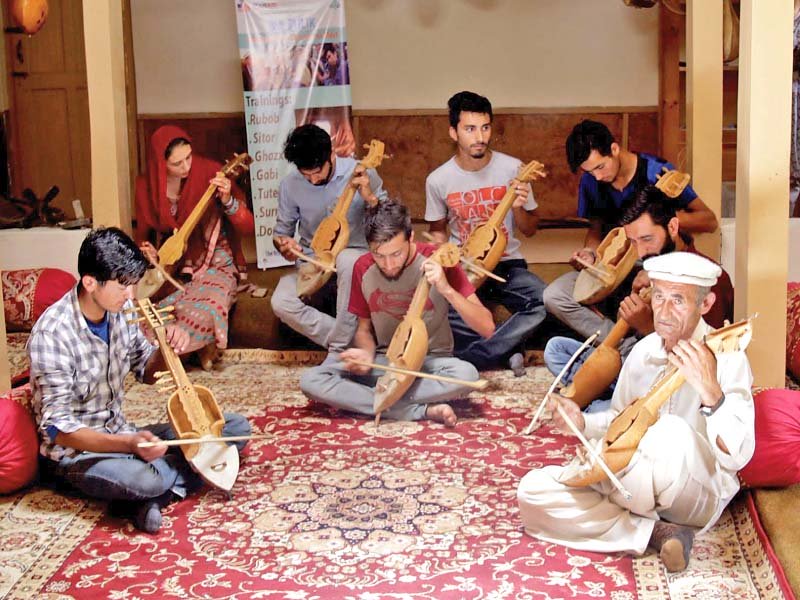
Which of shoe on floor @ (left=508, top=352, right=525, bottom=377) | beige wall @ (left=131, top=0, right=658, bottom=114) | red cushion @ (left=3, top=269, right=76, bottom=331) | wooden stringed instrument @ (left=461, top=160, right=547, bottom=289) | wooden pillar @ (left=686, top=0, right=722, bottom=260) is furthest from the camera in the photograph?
beige wall @ (left=131, top=0, right=658, bottom=114)

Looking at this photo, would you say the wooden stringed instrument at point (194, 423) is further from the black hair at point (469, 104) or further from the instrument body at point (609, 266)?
the black hair at point (469, 104)

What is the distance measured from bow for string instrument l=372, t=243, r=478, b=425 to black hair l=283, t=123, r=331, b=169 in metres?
1.27

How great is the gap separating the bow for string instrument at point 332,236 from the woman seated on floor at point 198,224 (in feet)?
1.63

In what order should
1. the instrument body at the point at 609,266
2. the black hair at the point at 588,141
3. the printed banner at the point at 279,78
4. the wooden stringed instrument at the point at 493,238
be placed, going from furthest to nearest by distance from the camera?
1. the printed banner at the point at 279,78
2. the wooden stringed instrument at the point at 493,238
3. the black hair at the point at 588,141
4. the instrument body at the point at 609,266

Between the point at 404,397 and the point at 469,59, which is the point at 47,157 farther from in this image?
the point at 404,397

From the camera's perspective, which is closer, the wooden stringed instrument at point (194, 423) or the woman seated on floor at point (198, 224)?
the wooden stringed instrument at point (194, 423)

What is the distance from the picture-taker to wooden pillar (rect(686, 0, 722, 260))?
635cm

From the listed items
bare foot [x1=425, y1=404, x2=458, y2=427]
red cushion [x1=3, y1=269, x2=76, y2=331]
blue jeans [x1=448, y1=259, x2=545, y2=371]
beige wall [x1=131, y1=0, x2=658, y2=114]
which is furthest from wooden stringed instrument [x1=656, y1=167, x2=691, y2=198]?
red cushion [x1=3, y1=269, x2=76, y2=331]

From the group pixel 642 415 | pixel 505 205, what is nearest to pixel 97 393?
pixel 642 415

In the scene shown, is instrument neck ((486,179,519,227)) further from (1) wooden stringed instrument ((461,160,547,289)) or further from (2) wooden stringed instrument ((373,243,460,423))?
(2) wooden stringed instrument ((373,243,460,423))

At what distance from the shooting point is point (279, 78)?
803cm

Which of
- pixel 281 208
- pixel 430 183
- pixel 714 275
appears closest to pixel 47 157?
pixel 281 208

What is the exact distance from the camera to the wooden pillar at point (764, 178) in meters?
4.55

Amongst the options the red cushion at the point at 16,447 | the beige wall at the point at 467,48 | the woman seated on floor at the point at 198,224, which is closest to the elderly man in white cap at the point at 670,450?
the red cushion at the point at 16,447
